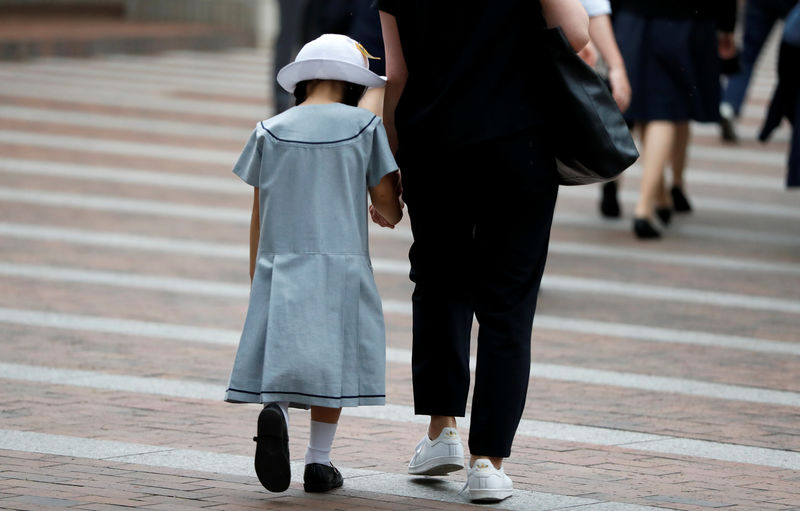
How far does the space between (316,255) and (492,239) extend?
53 cm

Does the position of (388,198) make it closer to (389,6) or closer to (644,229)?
(389,6)

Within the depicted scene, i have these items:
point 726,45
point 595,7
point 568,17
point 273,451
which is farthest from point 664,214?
point 273,451

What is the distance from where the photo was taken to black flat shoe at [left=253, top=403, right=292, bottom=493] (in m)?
4.36

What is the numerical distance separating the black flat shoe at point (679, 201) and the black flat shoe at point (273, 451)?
7.31m

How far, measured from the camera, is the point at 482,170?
4535 millimetres

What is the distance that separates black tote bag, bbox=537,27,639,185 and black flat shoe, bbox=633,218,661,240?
18.2ft

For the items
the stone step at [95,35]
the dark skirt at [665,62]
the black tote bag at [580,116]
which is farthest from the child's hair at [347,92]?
the stone step at [95,35]

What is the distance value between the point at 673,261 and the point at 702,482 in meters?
4.69

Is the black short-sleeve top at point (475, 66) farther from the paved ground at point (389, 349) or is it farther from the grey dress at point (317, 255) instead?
the paved ground at point (389, 349)

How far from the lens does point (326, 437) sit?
4676mm

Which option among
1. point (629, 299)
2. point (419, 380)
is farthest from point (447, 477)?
point (629, 299)

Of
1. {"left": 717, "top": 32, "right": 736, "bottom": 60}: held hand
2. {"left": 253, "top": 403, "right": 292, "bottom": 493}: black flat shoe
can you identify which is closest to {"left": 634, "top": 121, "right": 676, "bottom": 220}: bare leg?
{"left": 717, "top": 32, "right": 736, "bottom": 60}: held hand

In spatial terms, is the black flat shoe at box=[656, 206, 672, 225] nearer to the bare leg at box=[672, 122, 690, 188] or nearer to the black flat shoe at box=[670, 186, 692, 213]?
the bare leg at box=[672, 122, 690, 188]

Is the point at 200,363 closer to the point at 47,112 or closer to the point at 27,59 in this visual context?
the point at 47,112
